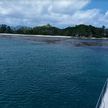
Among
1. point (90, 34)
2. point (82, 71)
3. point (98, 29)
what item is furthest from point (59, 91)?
point (98, 29)

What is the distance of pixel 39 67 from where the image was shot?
4069 centimetres

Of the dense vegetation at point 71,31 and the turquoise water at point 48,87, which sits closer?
the turquoise water at point 48,87

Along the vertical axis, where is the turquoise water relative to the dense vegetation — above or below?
below

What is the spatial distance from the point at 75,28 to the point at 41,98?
156 m

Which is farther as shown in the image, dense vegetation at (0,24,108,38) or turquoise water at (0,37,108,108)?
dense vegetation at (0,24,108,38)

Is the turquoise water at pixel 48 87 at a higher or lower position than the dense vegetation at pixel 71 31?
lower

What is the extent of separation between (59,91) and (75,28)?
504 ft

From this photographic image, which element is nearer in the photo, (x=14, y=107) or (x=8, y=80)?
(x=14, y=107)

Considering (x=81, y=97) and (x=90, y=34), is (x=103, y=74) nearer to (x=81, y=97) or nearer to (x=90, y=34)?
(x=81, y=97)

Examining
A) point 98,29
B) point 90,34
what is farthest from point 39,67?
point 98,29

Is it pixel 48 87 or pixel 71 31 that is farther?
pixel 71 31

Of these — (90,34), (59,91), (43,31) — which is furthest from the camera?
(43,31)

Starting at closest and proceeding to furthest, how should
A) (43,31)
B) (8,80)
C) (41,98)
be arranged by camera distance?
(41,98) → (8,80) → (43,31)

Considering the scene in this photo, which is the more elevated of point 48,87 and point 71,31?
point 71,31
